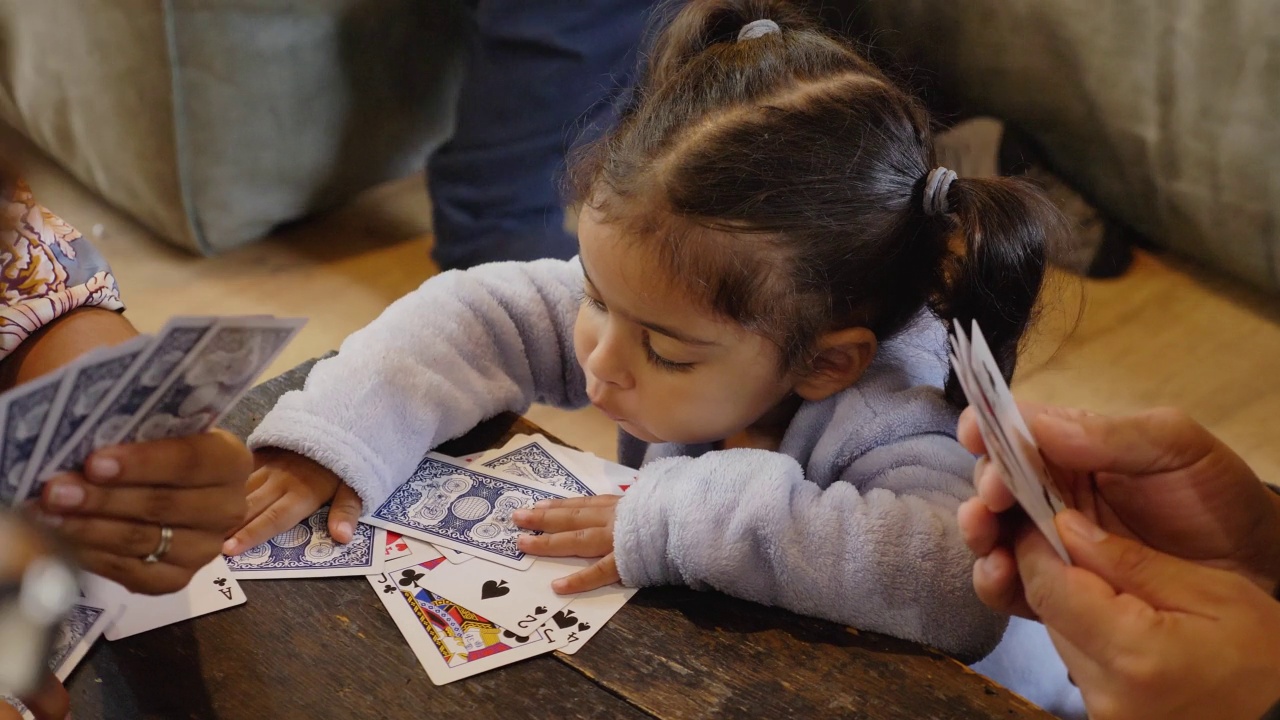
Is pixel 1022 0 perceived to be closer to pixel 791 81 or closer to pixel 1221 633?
pixel 791 81

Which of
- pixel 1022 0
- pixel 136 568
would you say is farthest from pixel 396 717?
pixel 1022 0

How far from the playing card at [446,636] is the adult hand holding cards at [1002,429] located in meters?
0.38

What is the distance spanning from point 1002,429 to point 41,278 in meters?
0.87

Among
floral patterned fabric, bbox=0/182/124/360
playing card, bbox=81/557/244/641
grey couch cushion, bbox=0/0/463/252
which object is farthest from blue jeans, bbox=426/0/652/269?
playing card, bbox=81/557/244/641

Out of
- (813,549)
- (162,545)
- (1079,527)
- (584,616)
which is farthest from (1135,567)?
(162,545)

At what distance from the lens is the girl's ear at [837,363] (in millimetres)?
1087

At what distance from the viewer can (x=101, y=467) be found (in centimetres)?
69

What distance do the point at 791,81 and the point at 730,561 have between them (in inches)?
18.5

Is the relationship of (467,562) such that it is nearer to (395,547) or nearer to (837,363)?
(395,547)

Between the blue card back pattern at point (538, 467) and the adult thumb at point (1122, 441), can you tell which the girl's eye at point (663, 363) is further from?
the adult thumb at point (1122, 441)

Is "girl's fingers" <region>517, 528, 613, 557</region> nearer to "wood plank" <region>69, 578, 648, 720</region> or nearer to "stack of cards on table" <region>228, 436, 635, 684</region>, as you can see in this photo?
"stack of cards on table" <region>228, 436, 635, 684</region>

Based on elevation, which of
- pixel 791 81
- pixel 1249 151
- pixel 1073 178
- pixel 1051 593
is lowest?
pixel 1073 178

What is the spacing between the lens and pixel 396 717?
0.81 metres

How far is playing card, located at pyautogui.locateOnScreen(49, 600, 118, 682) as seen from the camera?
2.73 feet
